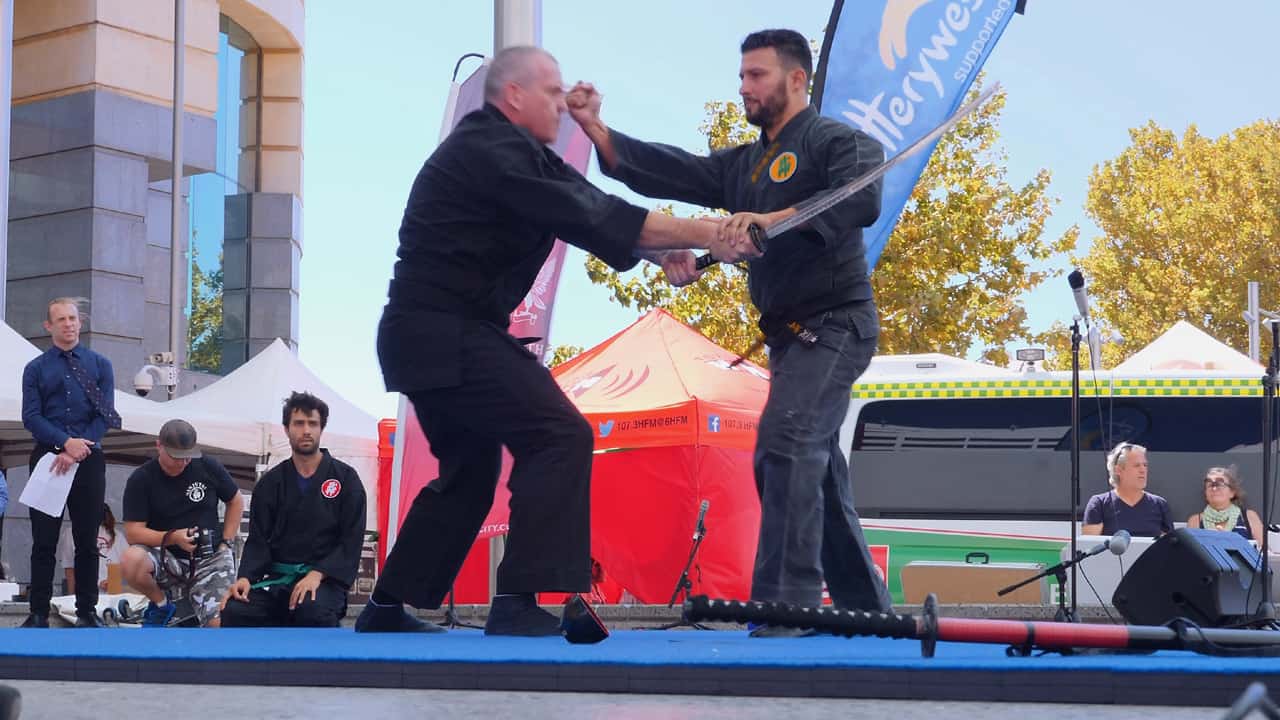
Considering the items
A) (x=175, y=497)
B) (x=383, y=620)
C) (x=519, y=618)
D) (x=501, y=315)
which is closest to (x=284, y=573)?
(x=175, y=497)

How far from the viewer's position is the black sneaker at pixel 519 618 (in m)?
4.68

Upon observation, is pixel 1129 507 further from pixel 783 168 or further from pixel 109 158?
pixel 109 158

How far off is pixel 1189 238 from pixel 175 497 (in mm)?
30374

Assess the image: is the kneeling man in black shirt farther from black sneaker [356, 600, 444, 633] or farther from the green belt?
black sneaker [356, 600, 444, 633]

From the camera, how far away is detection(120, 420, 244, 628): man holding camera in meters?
9.34

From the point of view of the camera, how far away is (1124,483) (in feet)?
35.3

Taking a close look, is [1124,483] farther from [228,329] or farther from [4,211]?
[228,329]

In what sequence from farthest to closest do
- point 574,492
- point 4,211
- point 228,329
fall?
point 228,329, point 4,211, point 574,492

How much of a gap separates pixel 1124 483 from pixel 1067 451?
2861 mm

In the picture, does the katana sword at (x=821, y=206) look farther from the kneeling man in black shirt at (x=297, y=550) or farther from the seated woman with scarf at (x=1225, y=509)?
the seated woman with scarf at (x=1225, y=509)

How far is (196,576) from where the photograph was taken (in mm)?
9438

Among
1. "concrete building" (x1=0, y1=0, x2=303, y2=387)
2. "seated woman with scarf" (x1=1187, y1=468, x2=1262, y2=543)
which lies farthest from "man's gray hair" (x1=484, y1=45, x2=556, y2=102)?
"concrete building" (x1=0, y1=0, x2=303, y2=387)

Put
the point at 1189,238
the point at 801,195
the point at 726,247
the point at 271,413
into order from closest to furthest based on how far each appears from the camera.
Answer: the point at 726,247, the point at 801,195, the point at 271,413, the point at 1189,238

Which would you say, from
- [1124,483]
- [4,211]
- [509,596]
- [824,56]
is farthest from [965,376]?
[4,211]
